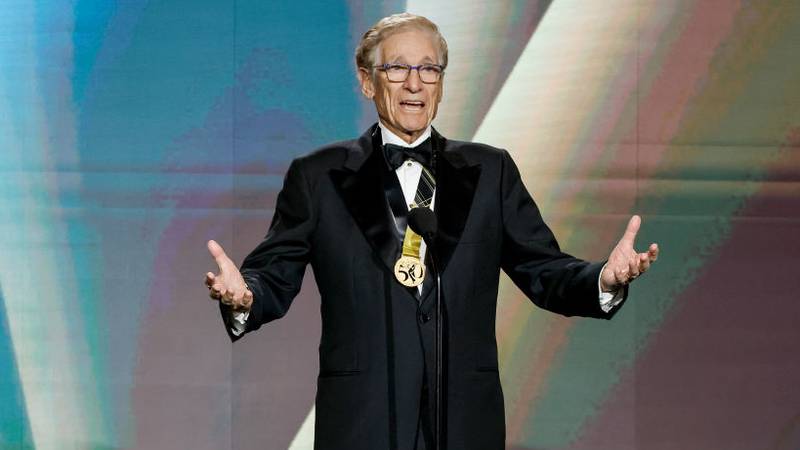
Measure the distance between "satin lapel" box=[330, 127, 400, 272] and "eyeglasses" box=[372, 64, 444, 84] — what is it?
0.48ft

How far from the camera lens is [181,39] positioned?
3965 millimetres

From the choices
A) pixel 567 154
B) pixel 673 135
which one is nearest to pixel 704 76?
pixel 673 135

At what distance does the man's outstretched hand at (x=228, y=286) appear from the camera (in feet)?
6.74

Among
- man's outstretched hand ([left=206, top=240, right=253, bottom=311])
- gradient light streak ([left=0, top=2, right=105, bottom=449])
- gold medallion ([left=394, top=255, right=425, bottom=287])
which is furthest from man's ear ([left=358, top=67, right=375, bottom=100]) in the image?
gradient light streak ([left=0, top=2, right=105, bottom=449])

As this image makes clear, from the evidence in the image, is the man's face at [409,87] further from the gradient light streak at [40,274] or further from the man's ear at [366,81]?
the gradient light streak at [40,274]

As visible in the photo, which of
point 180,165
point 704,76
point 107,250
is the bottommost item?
point 107,250

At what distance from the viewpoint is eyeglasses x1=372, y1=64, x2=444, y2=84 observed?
2.35m

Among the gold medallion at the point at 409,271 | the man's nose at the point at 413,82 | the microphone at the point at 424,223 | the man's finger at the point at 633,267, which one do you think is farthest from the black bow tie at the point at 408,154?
the man's finger at the point at 633,267

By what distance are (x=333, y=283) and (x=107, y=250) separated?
6.21ft

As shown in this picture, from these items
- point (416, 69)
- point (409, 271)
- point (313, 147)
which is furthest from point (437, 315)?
point (313, 147)

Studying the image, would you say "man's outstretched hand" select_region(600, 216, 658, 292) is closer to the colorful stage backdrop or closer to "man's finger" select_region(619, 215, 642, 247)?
"man's finger" select_region(619, 215, 642, 247)

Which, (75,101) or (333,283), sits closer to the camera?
(333,283)

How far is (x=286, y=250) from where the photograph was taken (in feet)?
7.62

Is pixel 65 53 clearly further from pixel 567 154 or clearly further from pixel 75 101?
pixel 567 154
